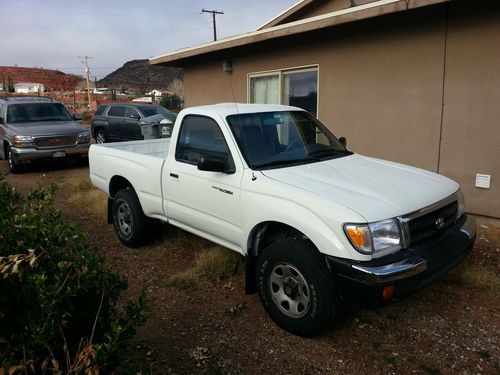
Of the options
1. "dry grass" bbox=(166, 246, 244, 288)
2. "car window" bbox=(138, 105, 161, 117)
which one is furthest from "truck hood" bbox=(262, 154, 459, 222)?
"car window" bbox=(138, 105, 161, 117)

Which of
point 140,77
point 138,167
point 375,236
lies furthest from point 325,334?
point 140,77

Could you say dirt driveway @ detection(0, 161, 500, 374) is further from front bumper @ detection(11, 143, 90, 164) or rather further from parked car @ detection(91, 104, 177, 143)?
parked car @ detection(91, 104, 177, 143)

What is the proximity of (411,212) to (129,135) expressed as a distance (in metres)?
13.3

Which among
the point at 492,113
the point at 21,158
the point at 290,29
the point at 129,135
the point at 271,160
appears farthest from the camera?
the point at 129,135

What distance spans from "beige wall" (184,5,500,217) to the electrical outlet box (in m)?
0.06

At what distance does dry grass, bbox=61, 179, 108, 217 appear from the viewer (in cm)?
747

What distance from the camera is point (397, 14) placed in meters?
6.64

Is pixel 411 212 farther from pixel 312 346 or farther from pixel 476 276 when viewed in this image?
A: pixel 476 276

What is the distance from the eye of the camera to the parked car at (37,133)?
10.6m

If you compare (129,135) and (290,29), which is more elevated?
(290,29)

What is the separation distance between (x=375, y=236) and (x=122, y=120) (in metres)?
13.9

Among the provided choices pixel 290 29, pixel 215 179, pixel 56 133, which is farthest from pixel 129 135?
pixel 215 179

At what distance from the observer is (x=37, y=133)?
1071cm

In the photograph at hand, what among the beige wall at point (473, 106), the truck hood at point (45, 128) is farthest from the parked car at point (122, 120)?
the beige wall at point (473, 106)
